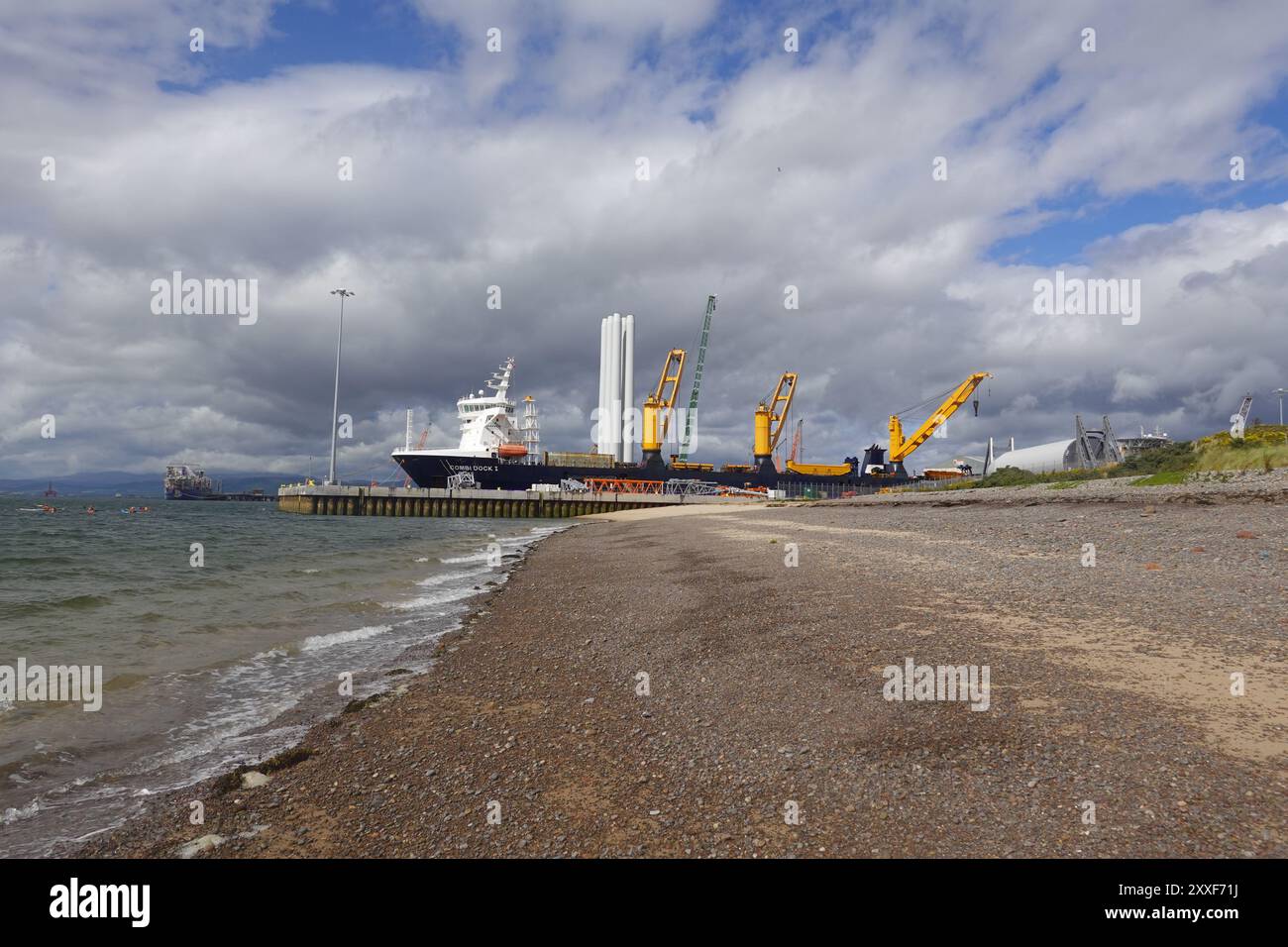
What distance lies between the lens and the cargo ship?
265 feet

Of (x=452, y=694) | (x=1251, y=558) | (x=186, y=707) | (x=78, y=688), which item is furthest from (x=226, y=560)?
(x=1251, y=558)

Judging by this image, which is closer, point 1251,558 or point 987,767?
point 987,767

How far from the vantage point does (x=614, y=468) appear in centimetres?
8794

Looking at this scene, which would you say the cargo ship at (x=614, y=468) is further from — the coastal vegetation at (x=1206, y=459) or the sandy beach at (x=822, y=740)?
the sandy beach at (x=822, y=740)

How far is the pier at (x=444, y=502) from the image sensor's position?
73.2 meters

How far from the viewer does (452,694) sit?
745cm

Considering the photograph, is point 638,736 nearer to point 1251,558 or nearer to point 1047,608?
point 1047,608

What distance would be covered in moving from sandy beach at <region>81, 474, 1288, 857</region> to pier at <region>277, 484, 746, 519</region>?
215 feet

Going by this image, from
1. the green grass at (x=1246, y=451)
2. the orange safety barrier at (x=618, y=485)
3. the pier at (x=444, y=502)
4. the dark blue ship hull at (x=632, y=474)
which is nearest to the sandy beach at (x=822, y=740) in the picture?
the green grass at (x=1246, y=451)

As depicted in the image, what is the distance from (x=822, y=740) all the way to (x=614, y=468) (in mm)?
83194

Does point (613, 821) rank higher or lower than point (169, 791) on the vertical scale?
higher

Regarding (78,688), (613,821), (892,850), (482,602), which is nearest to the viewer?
(892,850)

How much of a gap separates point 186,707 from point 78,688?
6.38 feet

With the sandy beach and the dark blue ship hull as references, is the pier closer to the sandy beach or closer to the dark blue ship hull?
the dark blue ship hull
